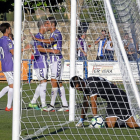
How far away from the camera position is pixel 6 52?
9961mm

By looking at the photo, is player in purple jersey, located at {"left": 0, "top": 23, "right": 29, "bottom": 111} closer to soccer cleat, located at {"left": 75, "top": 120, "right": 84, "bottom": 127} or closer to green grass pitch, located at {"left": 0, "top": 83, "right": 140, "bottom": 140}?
green grass pitch, located at {"left": 0, "top": 83, "right": 140, "bottom": 140}

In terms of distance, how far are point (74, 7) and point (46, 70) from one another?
2189 mm

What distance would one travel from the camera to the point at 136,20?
694 centimetres

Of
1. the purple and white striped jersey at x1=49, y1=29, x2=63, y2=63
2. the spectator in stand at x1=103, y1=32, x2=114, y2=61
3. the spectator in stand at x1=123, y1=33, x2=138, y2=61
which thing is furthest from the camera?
the spectator in stand at x1=103, y1=32, x2=114, y2=61

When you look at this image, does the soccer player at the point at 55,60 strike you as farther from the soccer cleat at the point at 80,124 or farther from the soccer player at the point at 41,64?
the soccer cleat at the point at 80,124

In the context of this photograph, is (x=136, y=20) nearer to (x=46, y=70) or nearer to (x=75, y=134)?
(x=75, y=134)

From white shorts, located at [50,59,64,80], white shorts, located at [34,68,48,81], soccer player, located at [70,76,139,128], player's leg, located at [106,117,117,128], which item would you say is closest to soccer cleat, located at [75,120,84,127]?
soccer player, located at [70,76,139,128]

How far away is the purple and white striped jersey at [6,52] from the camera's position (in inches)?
389

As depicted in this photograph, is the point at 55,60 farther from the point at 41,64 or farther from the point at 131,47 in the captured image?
the point at 131,47

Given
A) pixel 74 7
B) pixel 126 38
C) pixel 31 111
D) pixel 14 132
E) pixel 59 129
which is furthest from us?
pixel 31 111

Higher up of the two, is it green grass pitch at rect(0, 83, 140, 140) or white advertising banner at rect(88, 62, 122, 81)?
white advertising banner at rect(88, 62, 122, 81)

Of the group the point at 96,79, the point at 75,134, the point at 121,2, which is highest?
the point at 121,2

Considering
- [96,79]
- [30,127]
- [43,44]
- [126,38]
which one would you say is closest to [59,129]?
[30,127]

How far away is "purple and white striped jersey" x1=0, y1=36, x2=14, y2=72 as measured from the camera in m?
9.88
